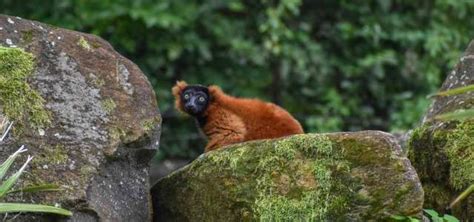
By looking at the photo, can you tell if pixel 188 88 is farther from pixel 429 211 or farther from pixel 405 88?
pixel 405 88

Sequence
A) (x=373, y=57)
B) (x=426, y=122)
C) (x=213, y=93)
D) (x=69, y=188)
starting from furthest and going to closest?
(x=373, y=57) < (x=213, y=93) < (x=426, y=122) < (x=69, y=188)

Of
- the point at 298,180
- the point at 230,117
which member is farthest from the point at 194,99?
the point at 298,180

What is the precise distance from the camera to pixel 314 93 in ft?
52.3

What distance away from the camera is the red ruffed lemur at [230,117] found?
8.95 meters

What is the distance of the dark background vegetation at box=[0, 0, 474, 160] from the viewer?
1495cm

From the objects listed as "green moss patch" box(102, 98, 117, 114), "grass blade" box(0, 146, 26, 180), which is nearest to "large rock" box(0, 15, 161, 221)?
"green moss patch" box(102, 98, 117, 114)

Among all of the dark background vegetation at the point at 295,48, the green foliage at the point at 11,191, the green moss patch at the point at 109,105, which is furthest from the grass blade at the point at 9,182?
the dark background vegetation at the point at 295,48

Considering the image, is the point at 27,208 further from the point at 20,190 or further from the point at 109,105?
the point at 109,105

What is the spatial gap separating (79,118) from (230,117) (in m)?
2.47

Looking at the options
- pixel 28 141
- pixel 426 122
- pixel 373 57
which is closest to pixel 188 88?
pixel 426 122

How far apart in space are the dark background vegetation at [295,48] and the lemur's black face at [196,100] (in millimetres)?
4796

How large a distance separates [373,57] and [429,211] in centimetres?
855

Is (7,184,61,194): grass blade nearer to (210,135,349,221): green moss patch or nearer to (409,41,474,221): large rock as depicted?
(210,135,349,221): green moss patch

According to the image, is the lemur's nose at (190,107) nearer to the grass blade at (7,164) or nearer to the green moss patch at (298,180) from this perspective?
the green moss patch at (298,180)
